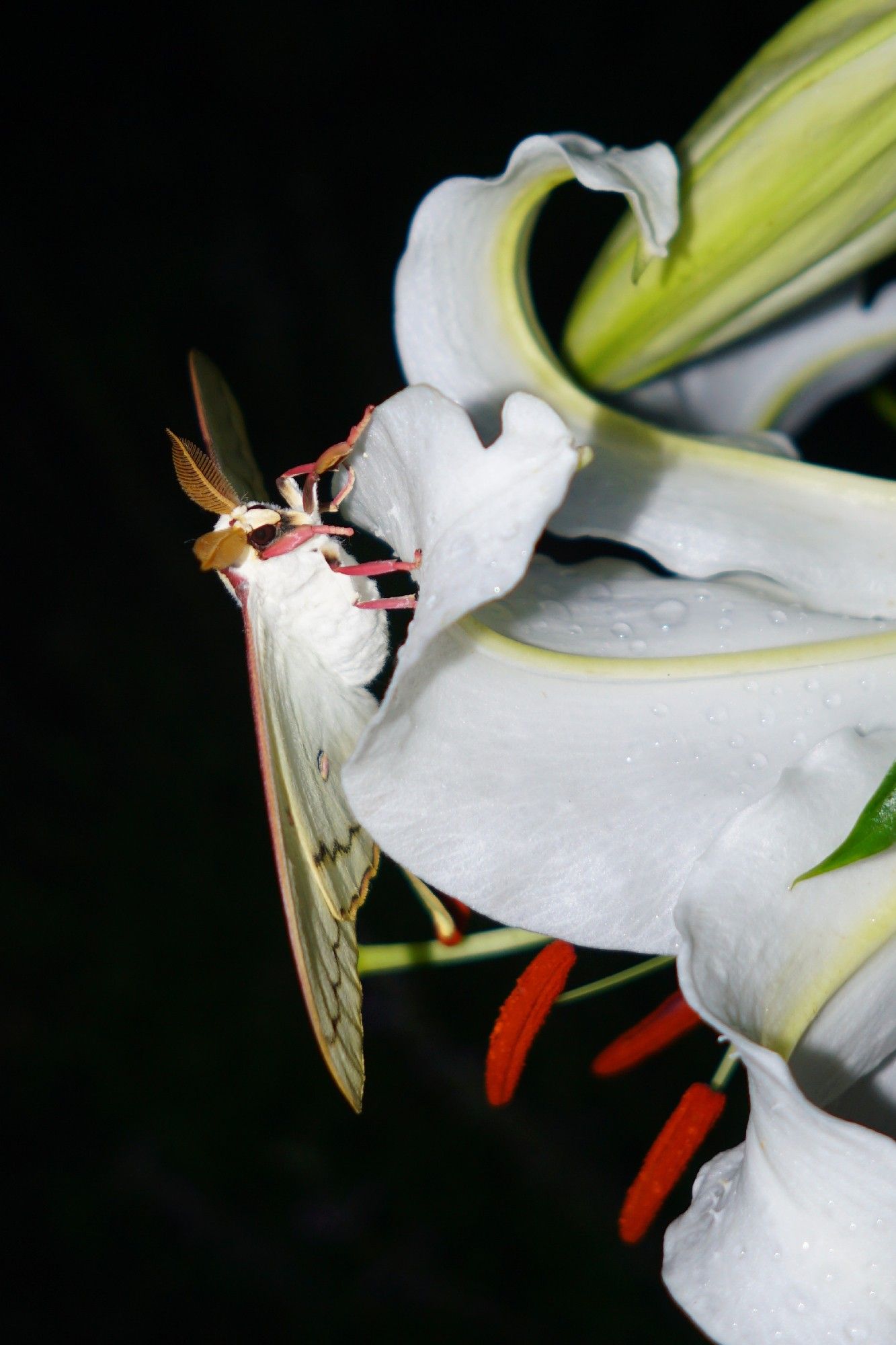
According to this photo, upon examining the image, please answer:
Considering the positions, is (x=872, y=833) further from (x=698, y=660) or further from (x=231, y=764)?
(x=231, y=764)

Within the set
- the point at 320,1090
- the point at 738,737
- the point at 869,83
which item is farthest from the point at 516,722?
the point at 320,1090

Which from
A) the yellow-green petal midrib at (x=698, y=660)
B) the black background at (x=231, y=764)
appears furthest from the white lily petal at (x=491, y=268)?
the black background at (x=231, y=764)

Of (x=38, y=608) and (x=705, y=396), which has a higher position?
(x=705, y=396)

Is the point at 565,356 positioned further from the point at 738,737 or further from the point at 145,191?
the point at 145,191

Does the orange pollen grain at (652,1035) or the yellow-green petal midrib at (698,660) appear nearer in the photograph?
the yellow-green petal midrib at (698,660)

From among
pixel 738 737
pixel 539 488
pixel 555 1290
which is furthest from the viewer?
pixel 555 1290

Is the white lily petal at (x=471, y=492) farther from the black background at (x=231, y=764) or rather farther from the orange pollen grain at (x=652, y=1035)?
the black background at (x=231, y=764)

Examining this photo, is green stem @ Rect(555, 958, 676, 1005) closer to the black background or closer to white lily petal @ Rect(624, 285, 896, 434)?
white lily petal @ Rect(624, 285, 896, 434)

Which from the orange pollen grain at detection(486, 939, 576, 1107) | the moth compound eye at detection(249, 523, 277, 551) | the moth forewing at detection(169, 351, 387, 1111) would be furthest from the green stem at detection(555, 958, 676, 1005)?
the moth compound eye at detection(249, 523, 277, 551)
